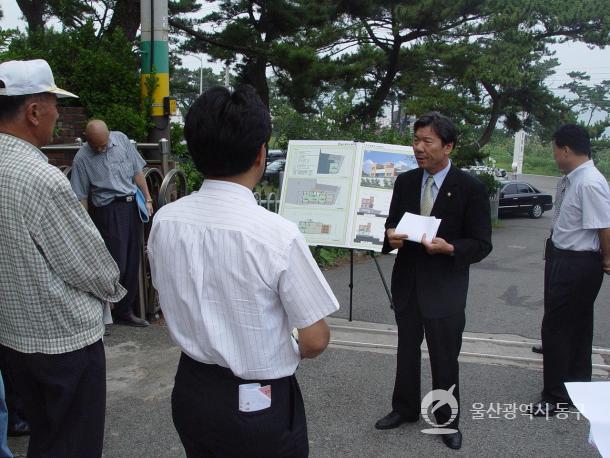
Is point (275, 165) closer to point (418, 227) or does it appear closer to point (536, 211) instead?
point (536, 211)

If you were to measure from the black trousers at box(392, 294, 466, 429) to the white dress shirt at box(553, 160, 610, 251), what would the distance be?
3.12 ft

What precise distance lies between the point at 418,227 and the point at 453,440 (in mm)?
1248

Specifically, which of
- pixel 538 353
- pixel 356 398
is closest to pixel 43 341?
pixel 356 398

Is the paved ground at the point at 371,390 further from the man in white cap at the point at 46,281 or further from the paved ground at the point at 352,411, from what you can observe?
the man in white cap at the point at 46,281

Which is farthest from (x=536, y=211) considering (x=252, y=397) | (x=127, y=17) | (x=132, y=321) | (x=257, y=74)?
(x=252, y=397)

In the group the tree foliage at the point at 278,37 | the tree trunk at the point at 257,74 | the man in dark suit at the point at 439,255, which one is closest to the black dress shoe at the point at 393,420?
the man in dark suit at the point at 439,255

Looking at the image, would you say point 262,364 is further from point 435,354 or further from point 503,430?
point 503,430

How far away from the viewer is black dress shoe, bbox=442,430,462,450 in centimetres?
320

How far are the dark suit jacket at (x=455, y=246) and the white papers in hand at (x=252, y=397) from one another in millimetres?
1719

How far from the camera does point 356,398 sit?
380cm

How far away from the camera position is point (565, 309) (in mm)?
3576

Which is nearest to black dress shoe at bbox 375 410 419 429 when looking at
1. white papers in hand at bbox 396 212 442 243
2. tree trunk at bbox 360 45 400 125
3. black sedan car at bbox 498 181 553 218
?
white papers in hand at bbox 396 212 442 243

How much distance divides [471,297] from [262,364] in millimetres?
5754

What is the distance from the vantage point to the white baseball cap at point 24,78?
2.02m
